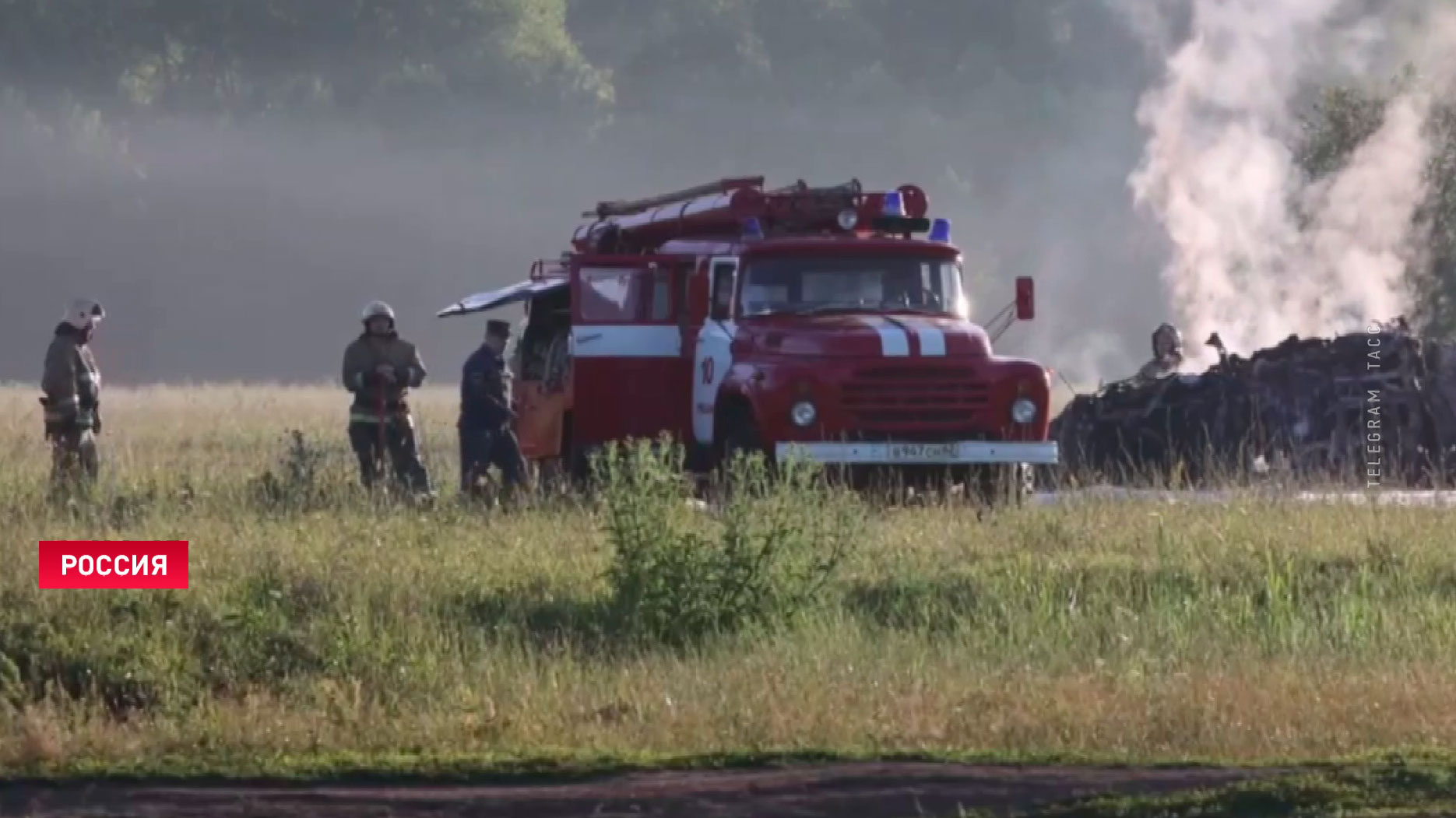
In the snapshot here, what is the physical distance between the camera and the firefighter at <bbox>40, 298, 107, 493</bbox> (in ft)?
60.7

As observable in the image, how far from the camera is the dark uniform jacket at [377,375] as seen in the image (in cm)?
1950

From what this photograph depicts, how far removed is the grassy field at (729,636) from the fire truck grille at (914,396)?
112cm

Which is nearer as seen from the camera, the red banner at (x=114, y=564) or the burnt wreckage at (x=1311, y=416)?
the red banner at (x=114, y=564)

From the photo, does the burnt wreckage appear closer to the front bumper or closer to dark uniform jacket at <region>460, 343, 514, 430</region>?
the front bumper

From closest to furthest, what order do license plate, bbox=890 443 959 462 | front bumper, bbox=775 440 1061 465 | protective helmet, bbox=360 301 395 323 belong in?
front bumper, bbox=775 440 1061 465 → license plate, bbox=890 443 959 462 → protective helmet, bbox=360 301 395 323

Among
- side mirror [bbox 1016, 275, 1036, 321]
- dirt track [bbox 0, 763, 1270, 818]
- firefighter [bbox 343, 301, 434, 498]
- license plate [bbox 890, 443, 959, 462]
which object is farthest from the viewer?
side mirror [bbox 1016, 275, 1036, 321]

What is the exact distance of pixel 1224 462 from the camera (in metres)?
22.4

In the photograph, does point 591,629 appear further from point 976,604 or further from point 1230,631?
point 1230,631

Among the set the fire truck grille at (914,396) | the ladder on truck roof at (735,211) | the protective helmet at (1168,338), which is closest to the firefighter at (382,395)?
the ladder on truck roof at (735,211)

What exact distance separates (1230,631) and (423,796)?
5.07m

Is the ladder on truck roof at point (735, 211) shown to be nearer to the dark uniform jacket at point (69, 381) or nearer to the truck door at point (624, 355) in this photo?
the truck door at point (624, 355)

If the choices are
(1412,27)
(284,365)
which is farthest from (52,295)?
(1412,27)

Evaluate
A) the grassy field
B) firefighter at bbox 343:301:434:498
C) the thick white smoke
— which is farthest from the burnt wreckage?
the thick white smoke

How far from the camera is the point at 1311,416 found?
2309 cm
